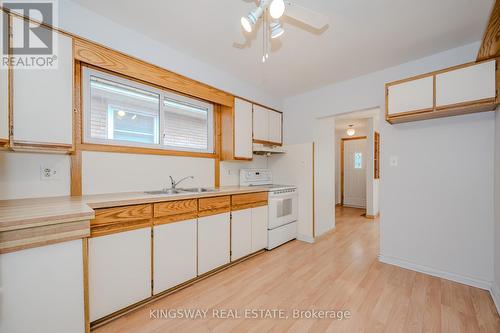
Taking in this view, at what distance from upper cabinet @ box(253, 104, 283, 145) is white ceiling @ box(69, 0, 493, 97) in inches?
29.5

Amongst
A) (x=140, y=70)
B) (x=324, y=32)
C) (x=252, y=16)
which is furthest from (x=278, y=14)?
(x=140, y=70)

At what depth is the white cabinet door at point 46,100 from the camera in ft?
4.58

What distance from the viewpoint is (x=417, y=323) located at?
1.59 m

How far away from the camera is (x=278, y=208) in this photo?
3.14 metres

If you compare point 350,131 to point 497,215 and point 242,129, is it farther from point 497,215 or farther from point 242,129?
point 497,215

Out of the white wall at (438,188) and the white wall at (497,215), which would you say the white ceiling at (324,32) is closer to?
the white wall at (438,188)

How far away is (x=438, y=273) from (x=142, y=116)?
12.8 ft

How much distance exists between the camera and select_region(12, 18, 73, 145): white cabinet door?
1397 millimetres

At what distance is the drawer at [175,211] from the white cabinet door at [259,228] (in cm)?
96

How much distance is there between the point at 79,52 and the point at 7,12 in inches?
16.5

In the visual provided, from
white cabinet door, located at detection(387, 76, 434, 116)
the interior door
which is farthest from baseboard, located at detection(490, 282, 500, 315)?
the interior door

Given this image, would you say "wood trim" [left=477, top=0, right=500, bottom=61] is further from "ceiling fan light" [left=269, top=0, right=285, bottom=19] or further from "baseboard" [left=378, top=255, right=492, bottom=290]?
"baseboard" [left=378, top=255, right=492, bottom=290]

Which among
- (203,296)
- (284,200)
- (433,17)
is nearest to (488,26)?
(433,17)

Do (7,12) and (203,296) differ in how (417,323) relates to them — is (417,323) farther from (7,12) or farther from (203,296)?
(7,12)
